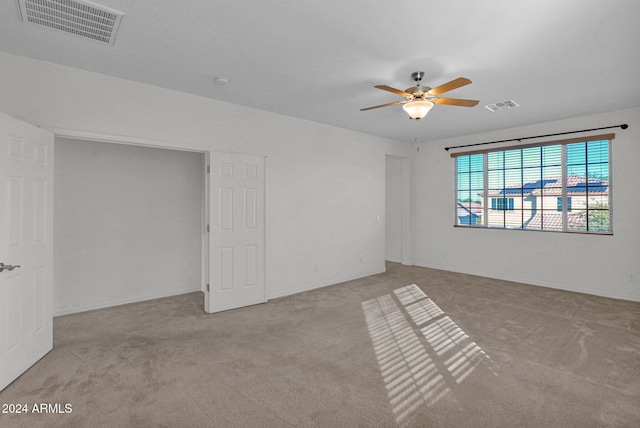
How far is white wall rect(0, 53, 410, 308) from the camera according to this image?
313cm

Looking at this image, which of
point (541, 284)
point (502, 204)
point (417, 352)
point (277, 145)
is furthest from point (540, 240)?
point (277, 145)

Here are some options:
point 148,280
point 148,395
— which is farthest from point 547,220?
point 148,280

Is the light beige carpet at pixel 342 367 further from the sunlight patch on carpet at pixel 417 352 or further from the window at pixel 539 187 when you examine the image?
the window at pixel 539 187

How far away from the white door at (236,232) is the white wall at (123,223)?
1193mm

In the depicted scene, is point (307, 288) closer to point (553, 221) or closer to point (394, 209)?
point (394, 209)

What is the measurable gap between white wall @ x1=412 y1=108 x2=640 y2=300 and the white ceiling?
41.9 inches

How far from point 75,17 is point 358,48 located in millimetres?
2224

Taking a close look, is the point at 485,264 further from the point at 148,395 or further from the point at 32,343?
the point at 32,343

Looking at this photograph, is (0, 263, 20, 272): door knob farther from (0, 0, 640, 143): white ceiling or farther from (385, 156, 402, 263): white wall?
(385, 156, 402, 263): white wall

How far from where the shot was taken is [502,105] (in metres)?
4.40

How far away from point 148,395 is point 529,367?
303 centimetres

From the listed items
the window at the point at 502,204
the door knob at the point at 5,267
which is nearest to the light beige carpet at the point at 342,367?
the door knob at the point at 5,267

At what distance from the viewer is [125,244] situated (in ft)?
14.7

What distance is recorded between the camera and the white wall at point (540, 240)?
4.64m
